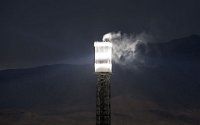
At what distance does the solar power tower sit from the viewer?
171ft

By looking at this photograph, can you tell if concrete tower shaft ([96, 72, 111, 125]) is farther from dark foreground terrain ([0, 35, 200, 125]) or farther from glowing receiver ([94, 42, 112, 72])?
dark foreground terrain ([0, 35, 200, 125])

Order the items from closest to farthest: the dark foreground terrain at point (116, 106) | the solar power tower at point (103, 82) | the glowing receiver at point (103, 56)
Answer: the solar power tower at point (103, 82) < the glowing receiver at point (103, 56) < the dark foreground terrain at point (116, 106)

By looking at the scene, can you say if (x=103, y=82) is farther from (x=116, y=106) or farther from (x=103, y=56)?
(x=116, y=106)

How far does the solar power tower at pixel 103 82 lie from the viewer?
171ft

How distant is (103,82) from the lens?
172 feet

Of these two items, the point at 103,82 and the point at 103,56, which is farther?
the point at 103,56

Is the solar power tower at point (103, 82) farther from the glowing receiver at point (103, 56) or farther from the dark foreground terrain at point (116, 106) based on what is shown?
the dark foreground terrain at point (116, 106)

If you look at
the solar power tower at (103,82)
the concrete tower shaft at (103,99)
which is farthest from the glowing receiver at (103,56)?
the concrete tower shaft at (103,99)

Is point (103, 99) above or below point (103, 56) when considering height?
below

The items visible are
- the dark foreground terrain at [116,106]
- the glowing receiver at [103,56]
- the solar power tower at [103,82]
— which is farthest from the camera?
the dark foreground terrain at [116,106]

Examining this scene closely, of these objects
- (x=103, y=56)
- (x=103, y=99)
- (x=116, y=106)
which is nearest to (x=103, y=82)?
(x=103, y=99)

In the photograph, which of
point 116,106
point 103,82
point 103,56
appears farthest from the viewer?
point 116,106

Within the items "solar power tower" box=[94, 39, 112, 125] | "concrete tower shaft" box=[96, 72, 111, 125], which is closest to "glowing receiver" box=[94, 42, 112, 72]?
"solar power tower" box=[94, 39, 112, 125]

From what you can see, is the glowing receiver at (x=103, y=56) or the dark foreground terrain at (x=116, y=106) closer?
the glowing receiver at (x=103, y=56)
